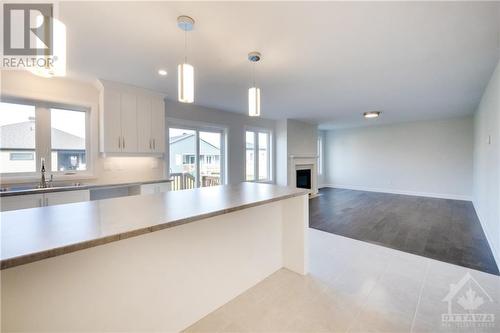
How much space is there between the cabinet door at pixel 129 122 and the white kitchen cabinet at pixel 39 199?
0.89 meters

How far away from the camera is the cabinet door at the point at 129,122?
3350 mm

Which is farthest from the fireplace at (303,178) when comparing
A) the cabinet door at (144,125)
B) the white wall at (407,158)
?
the cabinet door at (144,125)

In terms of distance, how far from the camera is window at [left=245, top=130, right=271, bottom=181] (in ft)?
19.8

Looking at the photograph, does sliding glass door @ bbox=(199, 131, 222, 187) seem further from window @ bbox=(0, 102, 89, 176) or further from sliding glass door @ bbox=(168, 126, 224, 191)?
window @ bbox=(0, 102, 89, 176)

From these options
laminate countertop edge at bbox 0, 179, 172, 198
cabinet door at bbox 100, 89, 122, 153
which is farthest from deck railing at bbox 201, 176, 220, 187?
cabinet door at bbox 100, 89, 122, 153

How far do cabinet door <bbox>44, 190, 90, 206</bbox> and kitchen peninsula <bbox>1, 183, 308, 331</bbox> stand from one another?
160 centimetres

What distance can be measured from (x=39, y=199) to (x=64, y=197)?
23 cm

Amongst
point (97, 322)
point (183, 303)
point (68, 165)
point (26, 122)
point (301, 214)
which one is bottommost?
point (183, 303)

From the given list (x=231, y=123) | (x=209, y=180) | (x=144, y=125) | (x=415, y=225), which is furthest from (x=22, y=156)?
(x=415, y=225)

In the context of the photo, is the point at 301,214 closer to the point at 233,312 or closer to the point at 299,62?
the point at 233,312

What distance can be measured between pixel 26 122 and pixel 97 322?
122 inches

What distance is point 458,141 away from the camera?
6.14m

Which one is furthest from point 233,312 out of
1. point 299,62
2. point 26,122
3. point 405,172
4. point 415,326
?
point 405,172

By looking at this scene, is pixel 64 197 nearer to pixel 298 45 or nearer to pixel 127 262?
pixel 127 262
